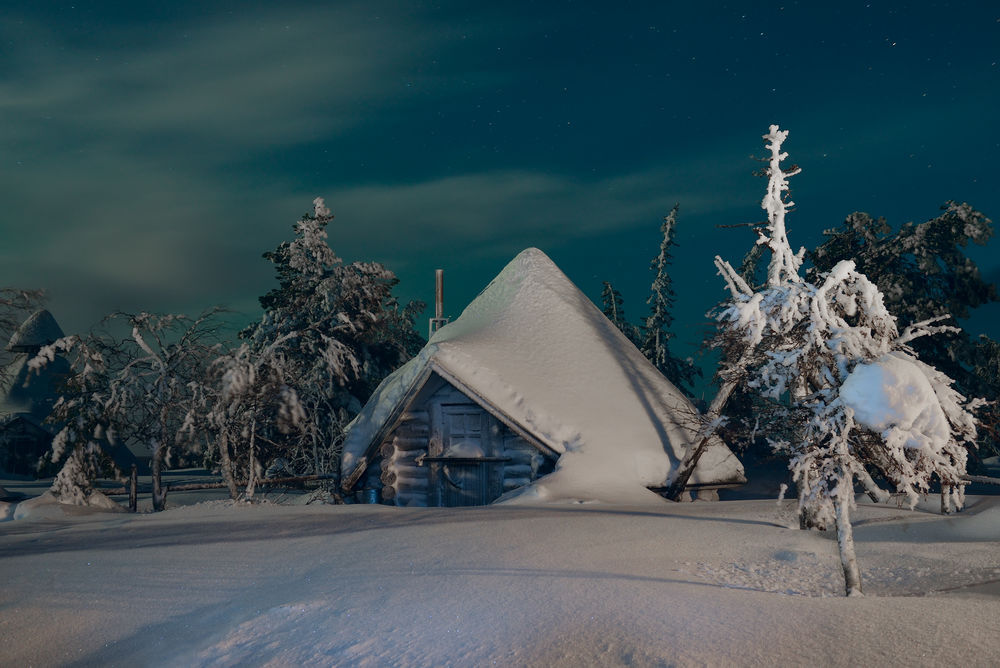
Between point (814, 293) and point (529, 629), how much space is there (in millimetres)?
4489

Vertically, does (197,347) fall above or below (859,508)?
above

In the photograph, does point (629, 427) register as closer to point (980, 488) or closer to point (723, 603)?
point (723, 603)

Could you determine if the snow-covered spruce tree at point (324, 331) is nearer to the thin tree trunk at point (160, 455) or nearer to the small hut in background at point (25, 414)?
the thin tree trunk at point (160, 455)

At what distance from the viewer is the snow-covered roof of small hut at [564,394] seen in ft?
52.1

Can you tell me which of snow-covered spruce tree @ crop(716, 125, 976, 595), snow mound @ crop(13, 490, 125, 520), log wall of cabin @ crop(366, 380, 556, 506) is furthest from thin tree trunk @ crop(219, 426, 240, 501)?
snow-covered spruce tree @ crop(716, 125, 976, 595)

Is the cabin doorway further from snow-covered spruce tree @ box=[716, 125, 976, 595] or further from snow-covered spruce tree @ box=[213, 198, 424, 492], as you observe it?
snow-covered spruce tree @ box=[716, 125, 976, 595]

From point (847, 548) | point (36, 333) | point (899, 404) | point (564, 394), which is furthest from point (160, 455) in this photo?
point (36, 333)

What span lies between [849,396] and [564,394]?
10300mm

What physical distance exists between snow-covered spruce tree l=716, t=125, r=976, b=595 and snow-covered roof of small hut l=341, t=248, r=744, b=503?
23.4 feet

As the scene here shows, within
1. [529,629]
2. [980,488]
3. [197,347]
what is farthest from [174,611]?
[980,488]

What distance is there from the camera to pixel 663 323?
37750 mm

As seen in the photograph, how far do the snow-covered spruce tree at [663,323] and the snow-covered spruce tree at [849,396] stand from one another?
92.9ft

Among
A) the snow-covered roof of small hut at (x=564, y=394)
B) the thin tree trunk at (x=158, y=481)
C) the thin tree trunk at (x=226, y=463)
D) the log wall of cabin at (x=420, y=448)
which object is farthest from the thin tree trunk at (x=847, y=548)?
the thin tree trunk at (x=158, y=481)

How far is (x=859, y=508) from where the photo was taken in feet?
41.8
